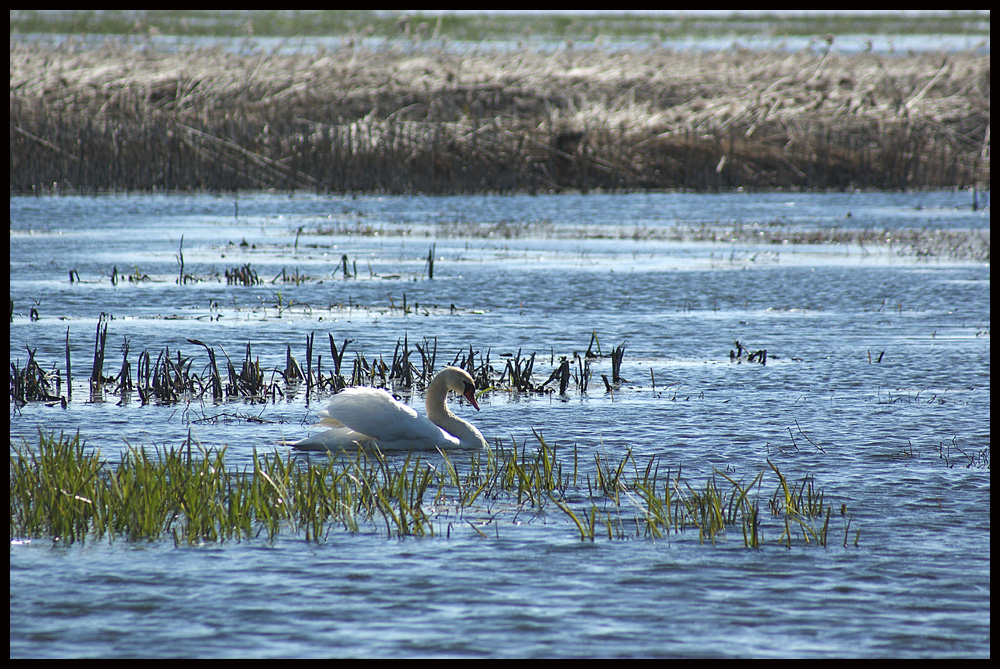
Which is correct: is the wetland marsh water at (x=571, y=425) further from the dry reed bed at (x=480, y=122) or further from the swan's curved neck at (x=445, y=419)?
the dry reed bed at (x=480, y=122)

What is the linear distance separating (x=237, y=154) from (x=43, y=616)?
26.0 m

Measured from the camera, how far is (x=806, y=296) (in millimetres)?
17297

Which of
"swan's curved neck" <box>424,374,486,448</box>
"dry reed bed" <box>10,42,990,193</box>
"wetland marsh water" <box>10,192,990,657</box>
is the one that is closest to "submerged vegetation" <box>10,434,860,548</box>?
"wetland marsh water" <box>10,192,990,657</box>

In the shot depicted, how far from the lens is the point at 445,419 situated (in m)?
9.22

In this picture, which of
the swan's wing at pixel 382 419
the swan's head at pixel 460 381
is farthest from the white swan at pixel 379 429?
the swan's head at pixel 460 381

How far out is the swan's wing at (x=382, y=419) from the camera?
29.1 ft

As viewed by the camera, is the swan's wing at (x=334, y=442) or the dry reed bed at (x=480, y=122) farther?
the dry reed bed at (x=480, y=122)

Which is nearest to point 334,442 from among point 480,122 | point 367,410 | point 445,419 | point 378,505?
point 367,410

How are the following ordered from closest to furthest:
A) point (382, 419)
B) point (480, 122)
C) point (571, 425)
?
point (382, 419) → point (571, 425) → point (480, 122)

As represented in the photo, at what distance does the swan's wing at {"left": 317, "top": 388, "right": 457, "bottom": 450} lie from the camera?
8.86 metres

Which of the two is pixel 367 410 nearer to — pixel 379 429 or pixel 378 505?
pixel 379 429

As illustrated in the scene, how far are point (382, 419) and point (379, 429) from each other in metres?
0.07

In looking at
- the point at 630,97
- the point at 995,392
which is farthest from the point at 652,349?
the point at 630,97

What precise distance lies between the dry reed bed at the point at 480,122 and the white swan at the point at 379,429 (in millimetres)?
21688
